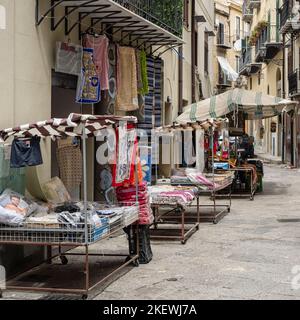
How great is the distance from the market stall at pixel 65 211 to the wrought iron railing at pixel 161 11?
3903 millimetres

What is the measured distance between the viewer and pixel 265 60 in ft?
128

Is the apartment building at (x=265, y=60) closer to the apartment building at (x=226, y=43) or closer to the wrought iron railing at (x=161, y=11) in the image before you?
the apartment building at (x=226, y=43)

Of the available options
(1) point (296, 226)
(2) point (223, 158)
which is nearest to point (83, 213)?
(1) point (296, 226)

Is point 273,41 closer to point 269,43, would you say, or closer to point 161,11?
point 269,43

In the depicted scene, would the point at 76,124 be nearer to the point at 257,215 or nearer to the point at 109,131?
the point at 109,131

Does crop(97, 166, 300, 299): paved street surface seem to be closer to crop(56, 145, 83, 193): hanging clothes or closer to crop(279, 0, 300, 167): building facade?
crop(56, 145, 83, 193): hanging clothes

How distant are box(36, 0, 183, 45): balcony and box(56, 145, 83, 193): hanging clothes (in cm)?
171

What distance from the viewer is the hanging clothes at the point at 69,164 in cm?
806

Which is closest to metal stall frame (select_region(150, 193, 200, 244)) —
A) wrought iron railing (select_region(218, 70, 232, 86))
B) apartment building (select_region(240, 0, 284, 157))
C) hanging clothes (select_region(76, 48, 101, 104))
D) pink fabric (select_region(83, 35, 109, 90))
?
hanging clothes (select_region(76, 48, 101, 104))

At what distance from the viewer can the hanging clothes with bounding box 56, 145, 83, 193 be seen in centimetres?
806

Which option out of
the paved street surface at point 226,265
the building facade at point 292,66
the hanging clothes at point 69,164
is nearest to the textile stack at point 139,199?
the paved street surface at point 226,265

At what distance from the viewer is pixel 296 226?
10.9m

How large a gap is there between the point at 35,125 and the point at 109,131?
1495mm

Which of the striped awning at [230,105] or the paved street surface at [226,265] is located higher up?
the striped awning at [230,105]
